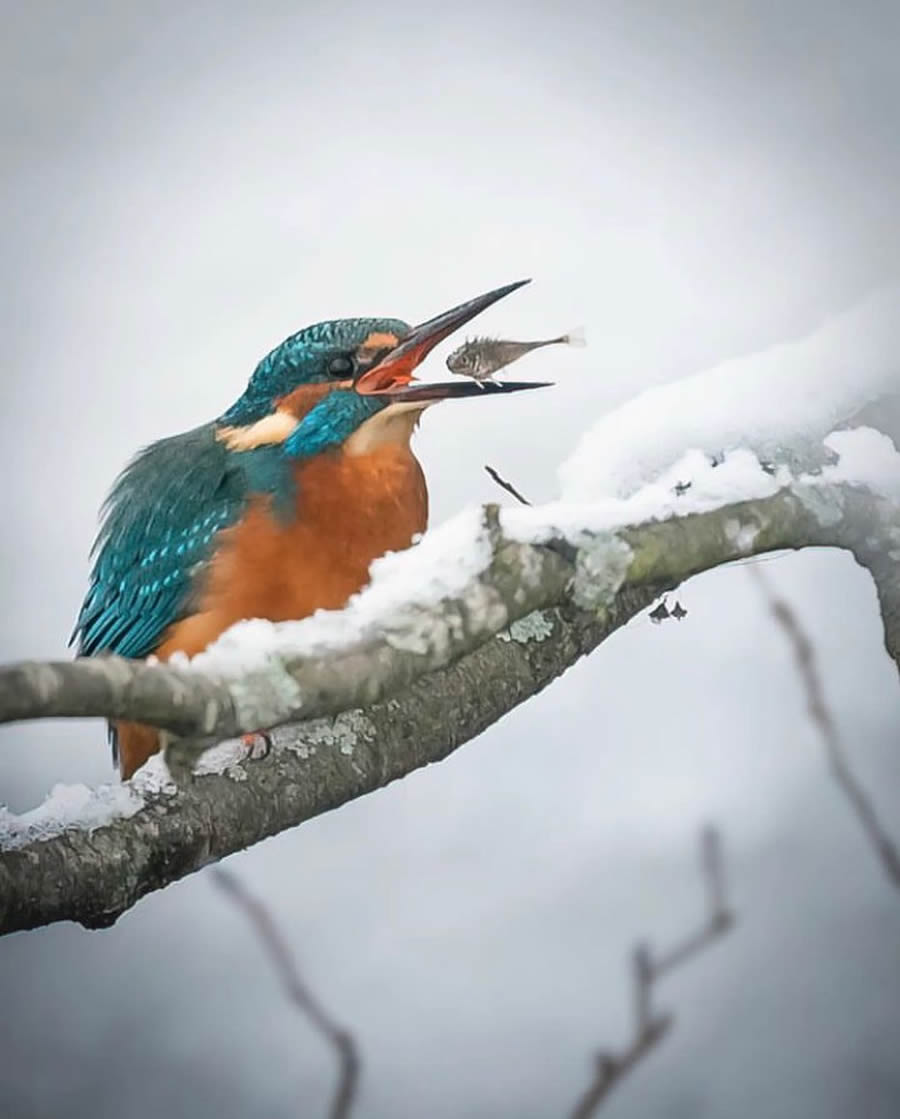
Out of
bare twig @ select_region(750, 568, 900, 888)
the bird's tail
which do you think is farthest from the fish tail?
bare twig @ select_region(750, 568, 900, 888)

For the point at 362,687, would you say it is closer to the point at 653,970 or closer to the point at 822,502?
the point at 822,502

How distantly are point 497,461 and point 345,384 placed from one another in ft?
0.45

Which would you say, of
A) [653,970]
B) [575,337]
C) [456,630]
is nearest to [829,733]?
[653,970]

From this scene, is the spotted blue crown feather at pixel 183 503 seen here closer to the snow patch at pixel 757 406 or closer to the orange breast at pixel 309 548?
the orange breast at pixel 309 548

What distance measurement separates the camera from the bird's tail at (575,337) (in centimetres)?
92

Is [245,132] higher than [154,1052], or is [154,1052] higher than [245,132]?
[245,132]

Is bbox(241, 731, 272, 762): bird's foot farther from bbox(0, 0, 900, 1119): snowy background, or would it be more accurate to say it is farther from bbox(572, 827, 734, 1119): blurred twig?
bbox(572, 827, 734, 1119): blurred twig

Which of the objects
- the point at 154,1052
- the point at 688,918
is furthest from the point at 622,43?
the point at 154,1052

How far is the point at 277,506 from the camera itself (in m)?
0.89

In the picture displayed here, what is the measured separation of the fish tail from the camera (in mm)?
922

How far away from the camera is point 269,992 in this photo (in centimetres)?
88

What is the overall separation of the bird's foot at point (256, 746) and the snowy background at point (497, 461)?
0.18 metres

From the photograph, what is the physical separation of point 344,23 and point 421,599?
0.51 metres

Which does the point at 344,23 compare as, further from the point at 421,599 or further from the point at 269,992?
the point at 269,992
